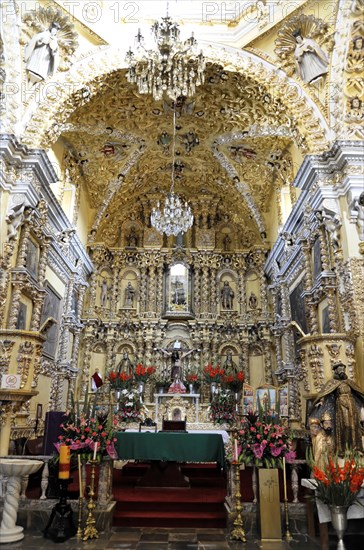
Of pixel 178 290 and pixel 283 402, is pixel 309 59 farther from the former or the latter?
pixel 178 290

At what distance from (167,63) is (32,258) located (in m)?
5.55

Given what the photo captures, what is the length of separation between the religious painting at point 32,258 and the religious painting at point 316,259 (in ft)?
22.1

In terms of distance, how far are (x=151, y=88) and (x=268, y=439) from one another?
7963 mm

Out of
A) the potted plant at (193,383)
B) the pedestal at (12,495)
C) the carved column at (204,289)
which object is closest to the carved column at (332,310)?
the pedestal at (12,495)

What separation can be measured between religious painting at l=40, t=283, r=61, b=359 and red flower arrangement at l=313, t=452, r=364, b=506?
864 cm

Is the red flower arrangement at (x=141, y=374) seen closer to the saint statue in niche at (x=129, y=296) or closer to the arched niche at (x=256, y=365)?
the saint statue in niche at (x=129, y=296)

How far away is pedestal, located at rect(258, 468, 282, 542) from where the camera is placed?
18.7ft

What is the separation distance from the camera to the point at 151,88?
10.2 metres

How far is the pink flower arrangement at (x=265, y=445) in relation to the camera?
607cm

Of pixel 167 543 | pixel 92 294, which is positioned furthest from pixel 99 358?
pixel 167 543

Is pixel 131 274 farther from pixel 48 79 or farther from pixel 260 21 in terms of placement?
pixel 260 21

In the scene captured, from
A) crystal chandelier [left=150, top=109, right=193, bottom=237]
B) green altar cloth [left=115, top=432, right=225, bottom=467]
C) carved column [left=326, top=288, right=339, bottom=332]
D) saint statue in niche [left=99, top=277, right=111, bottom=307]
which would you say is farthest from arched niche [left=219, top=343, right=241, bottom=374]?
green altar cloth [left=115, top=432, right=225, bottom=467]

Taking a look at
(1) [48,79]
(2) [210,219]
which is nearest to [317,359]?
(1) [48,79]

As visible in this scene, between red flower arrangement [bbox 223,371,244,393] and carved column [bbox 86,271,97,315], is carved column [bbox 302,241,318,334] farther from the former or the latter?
carved column [bbox 86,271,97,315]
